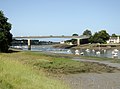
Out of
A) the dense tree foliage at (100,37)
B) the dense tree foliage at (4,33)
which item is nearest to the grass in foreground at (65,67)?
the dense tree foliage at (4,33)

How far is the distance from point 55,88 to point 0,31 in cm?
6071

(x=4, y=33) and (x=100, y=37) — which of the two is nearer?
(x=4, y=33)

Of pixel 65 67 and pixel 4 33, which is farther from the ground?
pixel 4 33

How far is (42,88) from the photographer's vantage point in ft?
39.7

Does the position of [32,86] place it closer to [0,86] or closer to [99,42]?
[0,86]

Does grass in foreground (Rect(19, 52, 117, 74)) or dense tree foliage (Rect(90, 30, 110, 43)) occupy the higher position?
dense tree foliage (Rect(90, 30, 110, 43))

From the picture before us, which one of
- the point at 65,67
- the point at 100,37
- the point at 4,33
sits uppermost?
the point at 100,37

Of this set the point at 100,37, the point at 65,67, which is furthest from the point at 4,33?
the point at 100,37

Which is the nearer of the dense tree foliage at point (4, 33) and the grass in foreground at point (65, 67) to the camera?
the grass in foreground at point (65, 67)

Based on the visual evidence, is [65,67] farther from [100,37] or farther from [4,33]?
[100,37]

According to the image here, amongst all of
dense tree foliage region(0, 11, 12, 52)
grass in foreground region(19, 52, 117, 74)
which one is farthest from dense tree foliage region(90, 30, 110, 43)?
grass in foreground region(19, 52, 117, 74)

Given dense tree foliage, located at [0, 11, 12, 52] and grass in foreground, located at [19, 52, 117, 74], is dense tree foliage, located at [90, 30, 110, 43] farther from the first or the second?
grass in foreground, located at [19, 52, 117, 74]

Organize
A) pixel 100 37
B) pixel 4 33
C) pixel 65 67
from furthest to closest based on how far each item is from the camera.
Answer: pixel 100 37, pixel 4 33, pixel 65 67

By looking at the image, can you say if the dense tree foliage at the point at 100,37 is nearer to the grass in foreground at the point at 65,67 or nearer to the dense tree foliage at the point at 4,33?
the dense tree foliage at the point at 4,33
